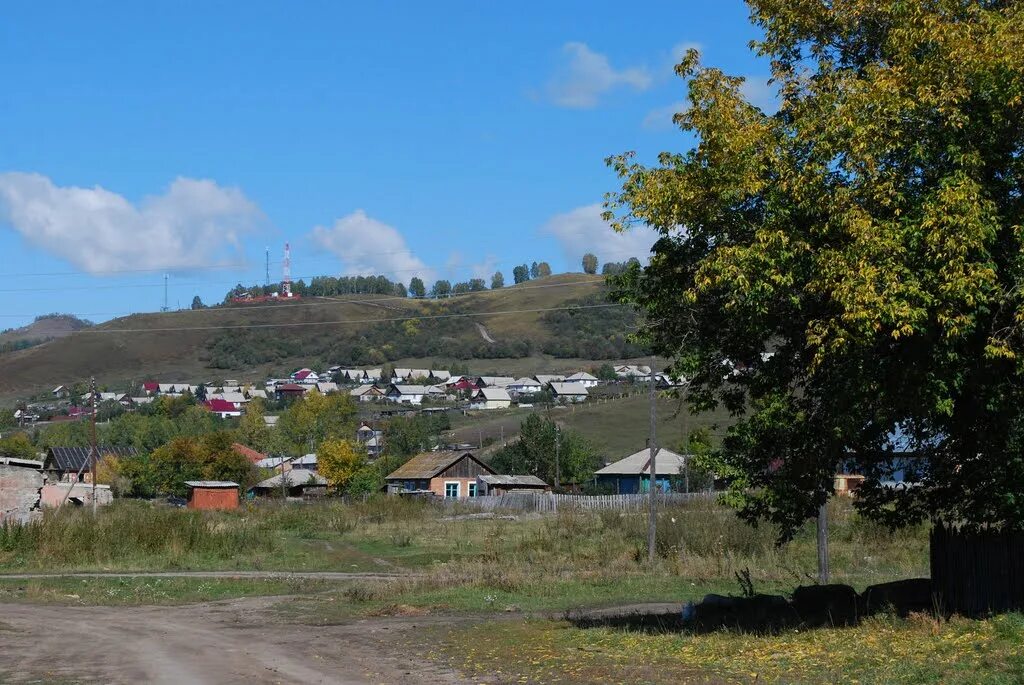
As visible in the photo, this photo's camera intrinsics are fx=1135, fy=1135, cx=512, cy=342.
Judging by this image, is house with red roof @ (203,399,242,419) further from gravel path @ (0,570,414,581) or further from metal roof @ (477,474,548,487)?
gravel path @ (0,570,414,581)

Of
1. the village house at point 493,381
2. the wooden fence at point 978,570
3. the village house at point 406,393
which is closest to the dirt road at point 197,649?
the wooden fence at point 978,570

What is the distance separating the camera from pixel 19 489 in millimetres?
42500

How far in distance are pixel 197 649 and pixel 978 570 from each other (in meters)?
11.5

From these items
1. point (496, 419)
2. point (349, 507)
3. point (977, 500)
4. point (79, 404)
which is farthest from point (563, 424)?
point (977, 500)

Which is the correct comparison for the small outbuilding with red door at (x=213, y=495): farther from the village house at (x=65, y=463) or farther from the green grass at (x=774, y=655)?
the green grass at (x=774, y=655)

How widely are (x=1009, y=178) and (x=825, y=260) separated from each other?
2555mm

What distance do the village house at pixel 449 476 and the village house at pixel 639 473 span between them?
30.0 feet

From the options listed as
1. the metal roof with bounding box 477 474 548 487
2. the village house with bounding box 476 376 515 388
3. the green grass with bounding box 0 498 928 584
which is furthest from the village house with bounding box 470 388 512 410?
the green grass with bounding box 0 498 928 584

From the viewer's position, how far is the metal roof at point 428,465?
Answer: 8581 cm

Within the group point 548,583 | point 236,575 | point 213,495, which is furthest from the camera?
point 213,495

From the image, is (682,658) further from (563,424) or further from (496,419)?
(496,419)

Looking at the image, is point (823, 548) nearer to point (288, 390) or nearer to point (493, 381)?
point (493, 381)

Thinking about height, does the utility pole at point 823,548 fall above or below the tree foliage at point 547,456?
below

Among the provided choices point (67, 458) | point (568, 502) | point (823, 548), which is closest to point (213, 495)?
point (568, 502)
